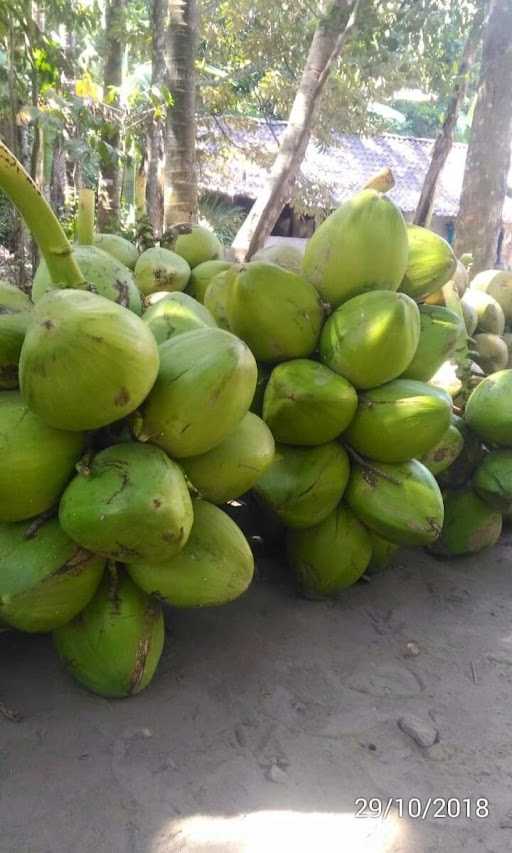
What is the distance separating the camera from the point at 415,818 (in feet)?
4.85

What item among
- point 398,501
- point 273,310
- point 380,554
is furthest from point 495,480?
point 273,310

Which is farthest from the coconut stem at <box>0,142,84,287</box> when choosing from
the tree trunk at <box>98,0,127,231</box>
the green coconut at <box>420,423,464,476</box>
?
the tree trunk at <box>98,0,127,231</box>

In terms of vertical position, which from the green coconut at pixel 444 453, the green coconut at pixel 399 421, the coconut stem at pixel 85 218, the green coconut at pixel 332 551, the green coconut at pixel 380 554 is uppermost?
the coconut stem at pixel 85 218

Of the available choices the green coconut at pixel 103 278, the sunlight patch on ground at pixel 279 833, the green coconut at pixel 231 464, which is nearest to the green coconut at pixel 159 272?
the green coconut at pixel 103 278

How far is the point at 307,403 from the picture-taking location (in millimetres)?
1951

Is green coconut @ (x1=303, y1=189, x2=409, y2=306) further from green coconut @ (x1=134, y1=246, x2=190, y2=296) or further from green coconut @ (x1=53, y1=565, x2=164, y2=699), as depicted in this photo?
green coconut @ (x1=53, y1=565, x2=164, y2=699)

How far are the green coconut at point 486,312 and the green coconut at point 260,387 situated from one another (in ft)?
4.33

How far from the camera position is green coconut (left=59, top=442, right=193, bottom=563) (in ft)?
4.77

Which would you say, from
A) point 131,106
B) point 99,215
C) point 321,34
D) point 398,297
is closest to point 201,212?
point 131,106

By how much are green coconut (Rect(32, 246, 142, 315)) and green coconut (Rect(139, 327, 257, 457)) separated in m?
0.43

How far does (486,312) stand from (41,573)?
2296 mm

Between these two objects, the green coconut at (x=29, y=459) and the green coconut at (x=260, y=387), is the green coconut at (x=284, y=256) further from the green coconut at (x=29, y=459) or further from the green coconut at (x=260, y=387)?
the green coconut at (x=29, y=459)

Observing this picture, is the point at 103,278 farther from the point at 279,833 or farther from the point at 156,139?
the point at 156,139

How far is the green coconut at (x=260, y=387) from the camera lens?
2154 millimetres
